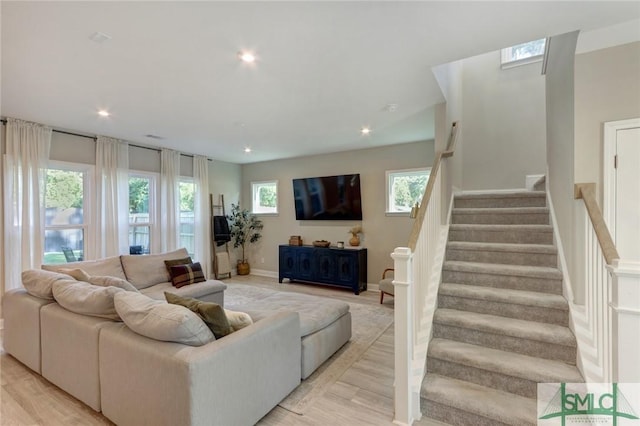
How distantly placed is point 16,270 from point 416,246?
486cm

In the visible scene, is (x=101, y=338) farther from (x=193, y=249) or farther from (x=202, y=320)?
(x=193, y=249)

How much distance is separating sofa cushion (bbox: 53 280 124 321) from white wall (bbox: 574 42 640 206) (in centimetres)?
349

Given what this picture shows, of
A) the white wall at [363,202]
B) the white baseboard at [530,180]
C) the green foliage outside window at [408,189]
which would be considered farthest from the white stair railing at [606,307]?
the white wall at [363,202]

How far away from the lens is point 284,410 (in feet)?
7.03

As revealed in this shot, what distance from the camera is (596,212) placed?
74.7 inches

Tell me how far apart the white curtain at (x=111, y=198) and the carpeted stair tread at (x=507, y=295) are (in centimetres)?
483

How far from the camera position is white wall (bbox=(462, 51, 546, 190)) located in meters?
4.44

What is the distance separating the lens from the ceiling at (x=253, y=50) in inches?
73.1

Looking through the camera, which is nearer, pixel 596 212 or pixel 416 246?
pixel 596 212

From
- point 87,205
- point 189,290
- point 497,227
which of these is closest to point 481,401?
point 497,227

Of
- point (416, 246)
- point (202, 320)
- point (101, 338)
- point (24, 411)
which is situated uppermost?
point (416, 246)

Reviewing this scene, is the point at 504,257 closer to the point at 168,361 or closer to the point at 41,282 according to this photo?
the point at 168,361

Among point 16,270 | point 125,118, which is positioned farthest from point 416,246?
point 16,270

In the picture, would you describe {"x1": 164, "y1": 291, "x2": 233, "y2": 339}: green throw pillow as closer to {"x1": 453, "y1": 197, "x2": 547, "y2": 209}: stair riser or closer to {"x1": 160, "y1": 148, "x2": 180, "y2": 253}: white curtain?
{"x1": 453, "y1": 197, "x2": 547, "y2": 209}: stair riser
